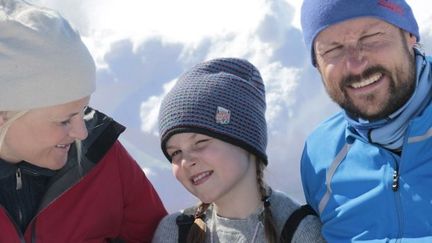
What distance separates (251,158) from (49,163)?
781mm

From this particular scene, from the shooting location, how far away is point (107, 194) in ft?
7.49

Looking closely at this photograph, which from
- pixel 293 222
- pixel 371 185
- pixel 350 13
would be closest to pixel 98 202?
pixel 293 222

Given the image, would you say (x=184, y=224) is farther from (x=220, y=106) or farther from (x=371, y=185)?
(x=371, y=185)

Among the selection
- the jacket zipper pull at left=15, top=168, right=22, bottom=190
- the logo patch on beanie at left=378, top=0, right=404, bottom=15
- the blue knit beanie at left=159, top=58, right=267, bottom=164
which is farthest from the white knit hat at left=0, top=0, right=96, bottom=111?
the logo patch on beanie at left=378, top=0, right=404, bottom=15

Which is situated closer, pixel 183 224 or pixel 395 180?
pixel 395 180

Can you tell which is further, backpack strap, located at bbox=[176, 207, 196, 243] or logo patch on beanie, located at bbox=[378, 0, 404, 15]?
backpack strap, located at bbox=[176, 207, 196, 243]

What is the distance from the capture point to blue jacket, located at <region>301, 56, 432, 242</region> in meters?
1.92

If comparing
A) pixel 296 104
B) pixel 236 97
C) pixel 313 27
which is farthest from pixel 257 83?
pixel 296 104

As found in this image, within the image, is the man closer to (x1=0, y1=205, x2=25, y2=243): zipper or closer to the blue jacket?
the blue jacket

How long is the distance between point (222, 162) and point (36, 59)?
757 millimetres

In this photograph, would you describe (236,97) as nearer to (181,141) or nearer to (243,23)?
(181,141)

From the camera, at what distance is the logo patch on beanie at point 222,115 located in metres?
2.23

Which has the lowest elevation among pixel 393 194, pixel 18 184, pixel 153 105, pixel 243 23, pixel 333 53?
pixel 153 105

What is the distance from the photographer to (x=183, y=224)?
7.54 ft
